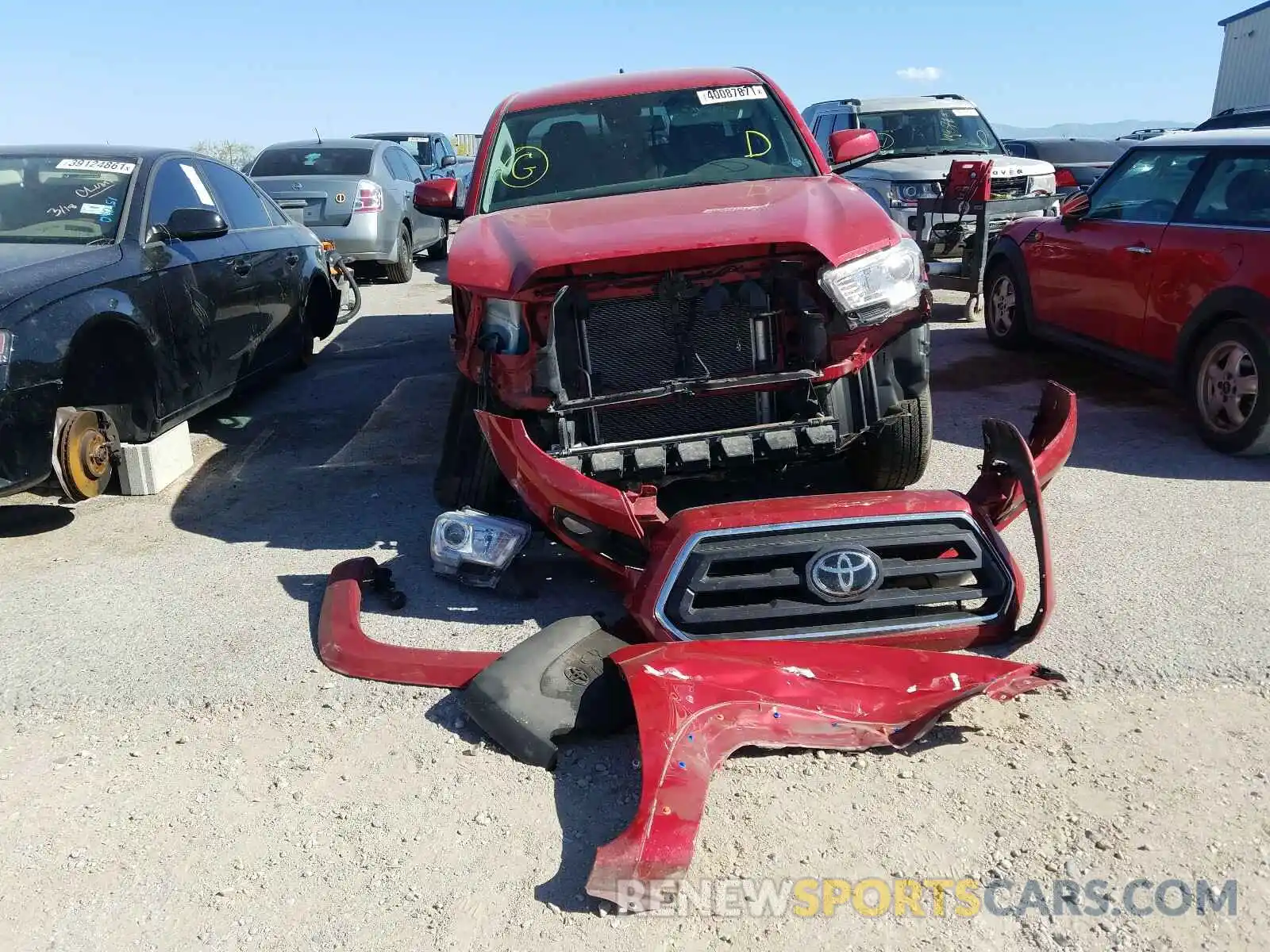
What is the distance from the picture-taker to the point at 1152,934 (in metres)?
2.11

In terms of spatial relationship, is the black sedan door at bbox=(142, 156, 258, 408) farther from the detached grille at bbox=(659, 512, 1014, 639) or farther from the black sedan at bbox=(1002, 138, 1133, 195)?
the black sedan at bbox=(1002, 138, 1133, 195)

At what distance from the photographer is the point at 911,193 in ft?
33.6

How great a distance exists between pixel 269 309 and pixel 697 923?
18.2ft

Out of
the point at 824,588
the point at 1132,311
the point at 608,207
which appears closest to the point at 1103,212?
the point at 1132,311

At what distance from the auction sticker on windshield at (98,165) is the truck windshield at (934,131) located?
8199 millimetres

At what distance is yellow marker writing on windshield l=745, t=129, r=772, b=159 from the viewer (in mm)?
4871

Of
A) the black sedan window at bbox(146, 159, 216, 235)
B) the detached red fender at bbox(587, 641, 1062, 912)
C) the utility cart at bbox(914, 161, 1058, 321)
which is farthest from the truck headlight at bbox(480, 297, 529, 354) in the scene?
the utility cart at bbox(914, 161, 1058, 321)

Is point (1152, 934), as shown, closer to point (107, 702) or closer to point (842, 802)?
point (842, 802)

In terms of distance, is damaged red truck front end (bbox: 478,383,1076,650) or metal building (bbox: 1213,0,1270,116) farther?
metal building (bbox: 1213,0,1270,116)

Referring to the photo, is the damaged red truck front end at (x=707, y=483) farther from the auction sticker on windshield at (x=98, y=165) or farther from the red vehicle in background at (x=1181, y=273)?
the auction sticker on windshield at (x=98, y=165)

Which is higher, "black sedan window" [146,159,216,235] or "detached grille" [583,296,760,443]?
"black sedan window" [146,159,216,235]

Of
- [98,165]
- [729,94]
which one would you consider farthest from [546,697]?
[98,165]

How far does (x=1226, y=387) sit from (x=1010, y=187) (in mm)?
5339

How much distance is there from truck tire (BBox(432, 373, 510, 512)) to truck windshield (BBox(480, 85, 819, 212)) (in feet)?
3.39
